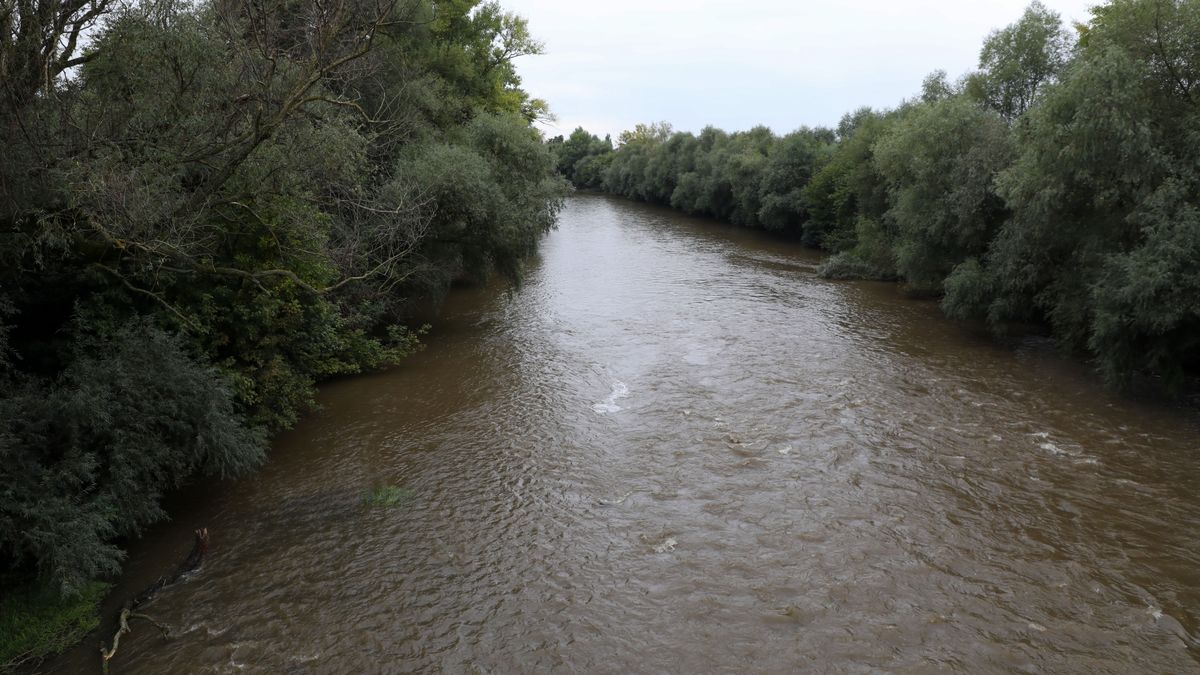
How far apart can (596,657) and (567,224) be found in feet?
177

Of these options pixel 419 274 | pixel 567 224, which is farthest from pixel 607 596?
pixel 567 224

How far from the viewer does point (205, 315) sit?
539 inches

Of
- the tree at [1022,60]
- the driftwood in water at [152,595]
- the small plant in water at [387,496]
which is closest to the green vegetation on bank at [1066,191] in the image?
the tree at [1022,60]

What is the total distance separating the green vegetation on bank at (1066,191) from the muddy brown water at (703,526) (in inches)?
93.2

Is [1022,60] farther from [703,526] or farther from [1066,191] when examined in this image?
[703,526]

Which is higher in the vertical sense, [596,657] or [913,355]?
[913,355]

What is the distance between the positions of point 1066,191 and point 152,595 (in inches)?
913

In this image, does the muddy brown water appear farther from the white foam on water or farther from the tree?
the tree

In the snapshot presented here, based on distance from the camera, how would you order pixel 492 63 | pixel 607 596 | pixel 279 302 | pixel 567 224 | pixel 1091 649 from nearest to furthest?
1. pixel 1091 649
2. pixel 607 596
3. pixel 279 302
4. pixel 492 63
5. pixel 567 224

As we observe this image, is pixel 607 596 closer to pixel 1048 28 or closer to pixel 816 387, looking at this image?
pixel 816 387

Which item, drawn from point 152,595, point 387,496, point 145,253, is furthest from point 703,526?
point 145,253

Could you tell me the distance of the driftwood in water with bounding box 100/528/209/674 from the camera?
9172 millimetres

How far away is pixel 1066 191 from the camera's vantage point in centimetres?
1958

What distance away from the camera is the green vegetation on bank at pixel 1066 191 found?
17.1 m
